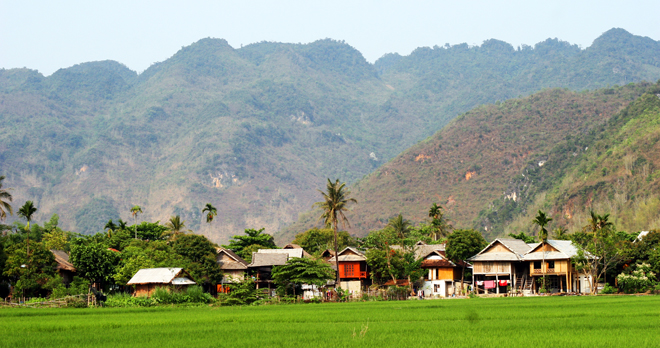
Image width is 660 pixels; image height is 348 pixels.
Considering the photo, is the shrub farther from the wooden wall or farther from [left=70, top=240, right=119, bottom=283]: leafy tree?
[left=70, top=240, right=119, bottom=283]: leafy tree

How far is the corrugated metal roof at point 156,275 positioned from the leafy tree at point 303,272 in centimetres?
1102

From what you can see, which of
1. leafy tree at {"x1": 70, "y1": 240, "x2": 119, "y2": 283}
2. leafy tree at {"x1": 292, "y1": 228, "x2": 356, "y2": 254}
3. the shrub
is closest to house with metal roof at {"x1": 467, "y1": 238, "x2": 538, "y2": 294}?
the shrub

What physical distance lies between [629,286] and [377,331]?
5225 cm

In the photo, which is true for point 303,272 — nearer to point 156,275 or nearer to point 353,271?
point 156,275

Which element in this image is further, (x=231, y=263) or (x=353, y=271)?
(x=231, y=263)

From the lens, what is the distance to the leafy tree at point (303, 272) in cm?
7162

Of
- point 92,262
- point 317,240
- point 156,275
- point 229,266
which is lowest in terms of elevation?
point 156,275

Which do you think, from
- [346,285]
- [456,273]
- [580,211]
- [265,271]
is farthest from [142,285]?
[580,211]

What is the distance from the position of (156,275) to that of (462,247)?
40016mm

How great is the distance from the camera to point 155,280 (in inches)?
2884

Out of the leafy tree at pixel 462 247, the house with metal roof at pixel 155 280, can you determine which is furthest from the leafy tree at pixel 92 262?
the leafy tree at pixel 462 247

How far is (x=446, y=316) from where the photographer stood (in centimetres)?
3894

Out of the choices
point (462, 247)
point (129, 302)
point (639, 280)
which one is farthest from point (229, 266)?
point (639, 280)

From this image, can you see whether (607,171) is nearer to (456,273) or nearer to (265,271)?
(456,273)
